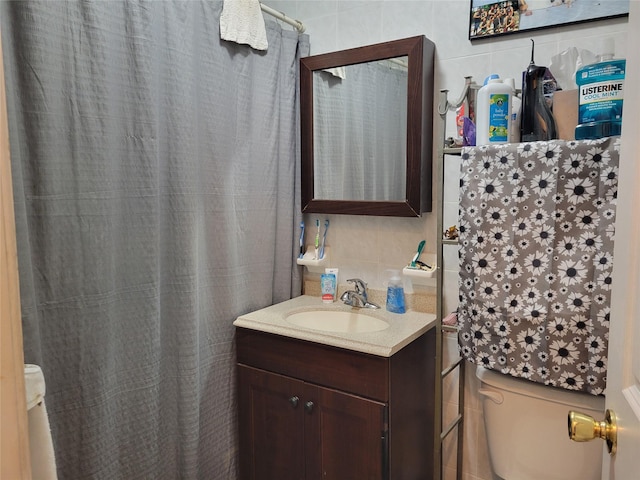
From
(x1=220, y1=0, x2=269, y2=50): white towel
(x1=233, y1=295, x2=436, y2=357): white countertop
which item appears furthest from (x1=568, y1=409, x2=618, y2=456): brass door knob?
(x1=220, y1=0, x2=269, y2=50): white towel

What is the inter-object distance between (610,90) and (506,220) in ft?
1.38

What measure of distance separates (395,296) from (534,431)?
2.20 feet

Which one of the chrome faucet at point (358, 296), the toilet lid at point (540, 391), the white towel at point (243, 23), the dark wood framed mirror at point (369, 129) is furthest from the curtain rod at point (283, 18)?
the toilet lid at point (540, 391)

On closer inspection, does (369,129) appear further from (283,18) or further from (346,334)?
(346,334)

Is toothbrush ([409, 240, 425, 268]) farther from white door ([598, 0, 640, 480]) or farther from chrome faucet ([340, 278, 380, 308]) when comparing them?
white door ([598, 0, 640, 480])

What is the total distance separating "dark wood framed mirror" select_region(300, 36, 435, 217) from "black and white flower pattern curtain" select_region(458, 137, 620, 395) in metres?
0.38

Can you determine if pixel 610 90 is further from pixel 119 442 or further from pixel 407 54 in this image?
pixel 119 442

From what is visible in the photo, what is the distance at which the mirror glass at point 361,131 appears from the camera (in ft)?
6.06

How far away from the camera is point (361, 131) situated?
1.97 metres

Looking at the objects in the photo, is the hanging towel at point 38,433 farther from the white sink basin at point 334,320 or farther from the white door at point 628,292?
the white sink basin at point 334,320

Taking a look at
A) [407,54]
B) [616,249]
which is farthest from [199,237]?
[616,249]

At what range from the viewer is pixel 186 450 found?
5.57ft

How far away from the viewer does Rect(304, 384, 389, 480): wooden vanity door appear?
1548mm

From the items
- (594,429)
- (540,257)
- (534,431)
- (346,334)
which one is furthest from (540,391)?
(594,429)
